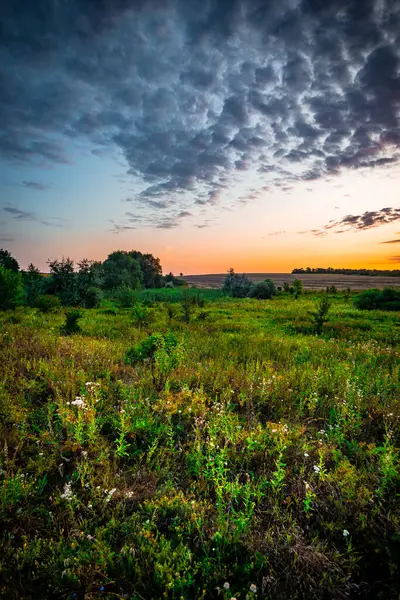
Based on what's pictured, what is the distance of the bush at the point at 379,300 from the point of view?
25911 mm

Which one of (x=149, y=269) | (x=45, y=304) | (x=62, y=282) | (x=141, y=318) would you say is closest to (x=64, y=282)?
(x=62, y=282)

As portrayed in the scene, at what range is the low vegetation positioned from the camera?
2.40 meters

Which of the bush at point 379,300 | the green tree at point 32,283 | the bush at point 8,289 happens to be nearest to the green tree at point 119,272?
the green tree at point 32,283

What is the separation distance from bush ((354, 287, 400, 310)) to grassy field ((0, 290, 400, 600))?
2304 centimetres

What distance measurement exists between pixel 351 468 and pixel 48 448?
395cm

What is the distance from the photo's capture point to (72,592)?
2279 millimetres

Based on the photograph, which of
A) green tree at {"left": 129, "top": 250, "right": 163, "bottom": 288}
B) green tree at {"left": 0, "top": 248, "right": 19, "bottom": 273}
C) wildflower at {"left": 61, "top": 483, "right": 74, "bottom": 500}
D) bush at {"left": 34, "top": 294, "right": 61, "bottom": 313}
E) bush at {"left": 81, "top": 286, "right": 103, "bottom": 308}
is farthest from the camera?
green tree at {"left": 129, "top": 250, "right": 163, "bottom": 288}

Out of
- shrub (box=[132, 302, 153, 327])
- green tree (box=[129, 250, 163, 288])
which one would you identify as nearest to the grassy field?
shrub (box=[132, 302, 153, 327])

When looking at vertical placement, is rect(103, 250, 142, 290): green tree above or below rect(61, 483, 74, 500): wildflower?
above

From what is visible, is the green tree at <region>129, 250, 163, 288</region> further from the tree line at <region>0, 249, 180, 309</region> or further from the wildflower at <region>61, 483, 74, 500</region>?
the wildflower at <region>61, 483, 74, 500</region>

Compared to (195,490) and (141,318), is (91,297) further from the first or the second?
(195,490)

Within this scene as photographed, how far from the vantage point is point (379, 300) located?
1054 inches

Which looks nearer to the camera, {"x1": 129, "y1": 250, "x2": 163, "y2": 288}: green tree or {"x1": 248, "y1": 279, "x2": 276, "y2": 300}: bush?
{"x1": 248, "y1": 279, "x2": 276, "y2": 300}: bush

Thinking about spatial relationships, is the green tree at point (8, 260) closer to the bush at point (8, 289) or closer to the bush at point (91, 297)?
the bush at point (91, 297)
